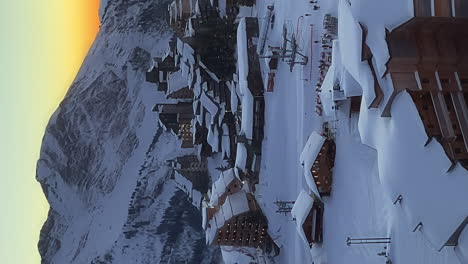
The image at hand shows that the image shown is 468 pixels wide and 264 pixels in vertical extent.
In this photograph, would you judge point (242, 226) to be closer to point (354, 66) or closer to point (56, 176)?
point (354, 66)

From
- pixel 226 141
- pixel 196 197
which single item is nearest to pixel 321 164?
pixel 226 141

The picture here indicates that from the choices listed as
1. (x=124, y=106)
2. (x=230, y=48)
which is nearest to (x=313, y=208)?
(x=230, y=48)

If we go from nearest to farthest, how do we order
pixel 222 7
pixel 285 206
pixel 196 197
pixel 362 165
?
pixel 362 165 → pixel 285 206 → pixel 222 7 → pixel 196 197

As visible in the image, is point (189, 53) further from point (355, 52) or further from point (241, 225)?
point (355, 52)

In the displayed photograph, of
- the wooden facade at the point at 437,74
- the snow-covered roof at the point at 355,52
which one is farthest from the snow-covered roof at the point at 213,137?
the wooden facade at the point at 437,74

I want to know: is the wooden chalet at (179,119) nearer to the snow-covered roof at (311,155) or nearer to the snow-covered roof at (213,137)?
Answer: the snow-covered roof at (213,137)

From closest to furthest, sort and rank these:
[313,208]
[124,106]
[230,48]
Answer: [313,208], [230,48], [124,106]

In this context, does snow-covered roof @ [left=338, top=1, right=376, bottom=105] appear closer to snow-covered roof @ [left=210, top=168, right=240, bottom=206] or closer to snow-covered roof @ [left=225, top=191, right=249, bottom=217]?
snow-covered roof @ [left=225, top=191, right=249, bottom=217]
